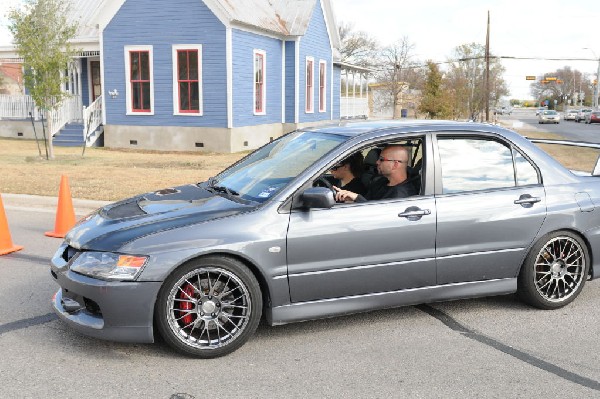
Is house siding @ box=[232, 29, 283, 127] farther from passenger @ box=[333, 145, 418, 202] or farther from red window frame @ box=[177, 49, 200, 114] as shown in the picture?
passenger @ box=[333, 145, 418, 202]

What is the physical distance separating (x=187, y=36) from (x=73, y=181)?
10136 mm

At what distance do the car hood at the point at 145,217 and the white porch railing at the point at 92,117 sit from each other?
1921 centimetres

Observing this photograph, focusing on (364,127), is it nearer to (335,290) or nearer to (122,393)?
(335,290)

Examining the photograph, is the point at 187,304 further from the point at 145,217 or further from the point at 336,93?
the point at 336,93

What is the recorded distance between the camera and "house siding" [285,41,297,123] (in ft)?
86.5

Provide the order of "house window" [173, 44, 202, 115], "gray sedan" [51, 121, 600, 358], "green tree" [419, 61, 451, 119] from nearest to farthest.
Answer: "gray sedan" [51, 121, 600, 358] → "house window" [173, 44, 202, 115] → "green tree" [419, 61, 451, 119]

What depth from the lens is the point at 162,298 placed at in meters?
4.07

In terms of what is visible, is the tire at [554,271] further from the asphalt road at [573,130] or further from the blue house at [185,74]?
the asphalt road at [573,130]

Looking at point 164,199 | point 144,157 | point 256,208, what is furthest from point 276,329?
point 144,157

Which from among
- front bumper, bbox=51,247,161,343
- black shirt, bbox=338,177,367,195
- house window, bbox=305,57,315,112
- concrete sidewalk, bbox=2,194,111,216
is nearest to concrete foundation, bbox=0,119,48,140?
house window, bbox=305,57,315,112

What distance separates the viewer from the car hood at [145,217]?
4156mm

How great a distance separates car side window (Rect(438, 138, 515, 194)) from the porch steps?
66.4 feet

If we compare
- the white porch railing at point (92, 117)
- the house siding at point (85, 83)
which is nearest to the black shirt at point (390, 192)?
the white porch railing at point (92, 117)

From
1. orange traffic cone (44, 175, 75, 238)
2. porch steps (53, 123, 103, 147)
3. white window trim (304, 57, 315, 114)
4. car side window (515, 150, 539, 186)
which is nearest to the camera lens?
car side window (515, 150, 539, 186)
